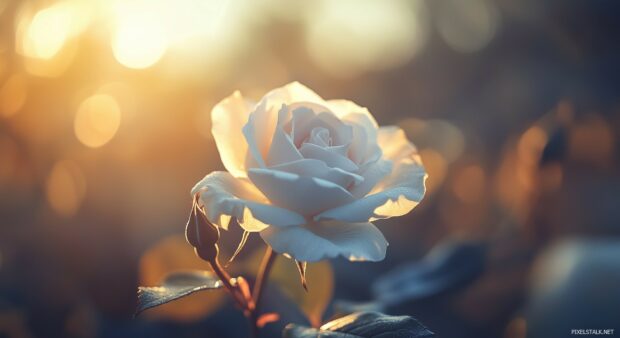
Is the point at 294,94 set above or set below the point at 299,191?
above

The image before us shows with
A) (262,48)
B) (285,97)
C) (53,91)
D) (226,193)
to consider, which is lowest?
(226,193)

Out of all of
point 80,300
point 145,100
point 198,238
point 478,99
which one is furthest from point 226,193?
point 478,99

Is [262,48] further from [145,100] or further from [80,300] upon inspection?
[80,300]

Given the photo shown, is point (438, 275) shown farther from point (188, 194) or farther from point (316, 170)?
point (188, 194)

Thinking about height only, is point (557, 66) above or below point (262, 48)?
Answer: below

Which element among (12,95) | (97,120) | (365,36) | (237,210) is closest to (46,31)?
(12,95)

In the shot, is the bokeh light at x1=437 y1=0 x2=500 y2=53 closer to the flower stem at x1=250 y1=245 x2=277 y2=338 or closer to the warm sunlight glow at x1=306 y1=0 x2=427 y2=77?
the warm sunlight glow at x1=306 y1=0 x2=427 y2=77

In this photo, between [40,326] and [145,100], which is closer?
[40,326]
